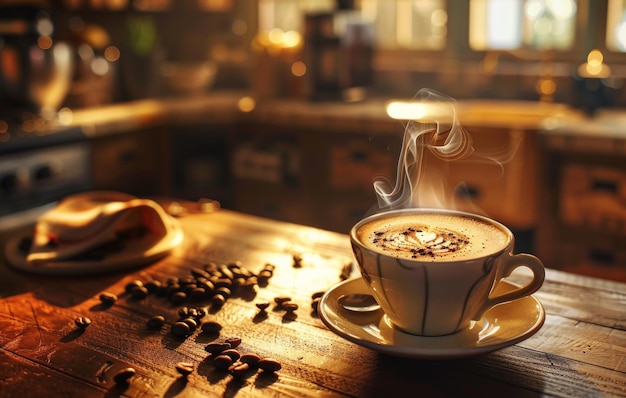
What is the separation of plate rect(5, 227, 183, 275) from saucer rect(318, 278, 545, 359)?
0.41 m

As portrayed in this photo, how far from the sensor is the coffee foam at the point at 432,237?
3.00 feet

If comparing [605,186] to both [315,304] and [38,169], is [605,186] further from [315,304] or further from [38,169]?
[38,169]

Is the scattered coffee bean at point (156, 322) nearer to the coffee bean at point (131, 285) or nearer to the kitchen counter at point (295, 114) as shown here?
the coffee bean at point (131, 285)

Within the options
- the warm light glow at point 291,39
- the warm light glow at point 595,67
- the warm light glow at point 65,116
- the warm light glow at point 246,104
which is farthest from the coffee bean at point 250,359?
the warm light glow at point 291,39

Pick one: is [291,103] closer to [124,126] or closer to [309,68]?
[309,68]

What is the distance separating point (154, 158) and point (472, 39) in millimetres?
1677

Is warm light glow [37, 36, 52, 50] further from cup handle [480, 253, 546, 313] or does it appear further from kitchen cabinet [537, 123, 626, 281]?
cup handle [480, 253, 546, 313]

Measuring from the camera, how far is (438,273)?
2.86ft

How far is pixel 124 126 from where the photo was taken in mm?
3176

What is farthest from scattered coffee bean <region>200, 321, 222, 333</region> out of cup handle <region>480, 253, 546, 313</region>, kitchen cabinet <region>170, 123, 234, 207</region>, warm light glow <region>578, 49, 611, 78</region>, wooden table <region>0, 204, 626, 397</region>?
kitchen cabinet <region>170, 123, 234, 207</region>

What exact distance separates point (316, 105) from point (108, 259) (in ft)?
7.52

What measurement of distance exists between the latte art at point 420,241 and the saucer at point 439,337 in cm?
10

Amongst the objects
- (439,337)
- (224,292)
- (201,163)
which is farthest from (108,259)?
(201,163)

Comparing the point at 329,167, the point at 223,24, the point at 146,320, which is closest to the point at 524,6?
the point at 329,167
